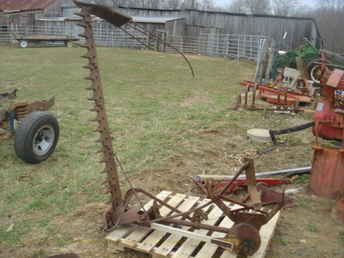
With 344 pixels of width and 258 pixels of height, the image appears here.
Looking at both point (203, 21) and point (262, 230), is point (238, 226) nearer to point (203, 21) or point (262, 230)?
point (262, 230)

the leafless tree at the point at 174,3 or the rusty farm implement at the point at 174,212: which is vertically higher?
the leafless tree at the point at 174,3

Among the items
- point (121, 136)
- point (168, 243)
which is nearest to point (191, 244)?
point (168, 243)

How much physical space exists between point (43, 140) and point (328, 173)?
3778 mm

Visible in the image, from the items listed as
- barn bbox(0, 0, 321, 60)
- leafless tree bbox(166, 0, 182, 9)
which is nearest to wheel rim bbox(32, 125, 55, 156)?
barn bbox(0, 0, 321, 60)

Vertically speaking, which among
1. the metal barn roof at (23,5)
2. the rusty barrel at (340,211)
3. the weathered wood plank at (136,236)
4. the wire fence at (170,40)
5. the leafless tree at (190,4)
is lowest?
the weathered wood plank at (136,236)

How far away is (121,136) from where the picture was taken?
21.0ft

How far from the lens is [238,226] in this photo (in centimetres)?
291

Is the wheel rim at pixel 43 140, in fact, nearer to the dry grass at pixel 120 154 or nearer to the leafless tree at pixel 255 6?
the dry grass at pixel 120 154

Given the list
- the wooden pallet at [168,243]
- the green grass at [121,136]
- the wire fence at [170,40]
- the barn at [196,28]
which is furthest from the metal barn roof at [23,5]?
the wooden pallet at [168,243]

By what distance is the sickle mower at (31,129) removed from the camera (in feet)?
16.1

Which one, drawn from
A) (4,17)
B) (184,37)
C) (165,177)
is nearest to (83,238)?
(165,177)

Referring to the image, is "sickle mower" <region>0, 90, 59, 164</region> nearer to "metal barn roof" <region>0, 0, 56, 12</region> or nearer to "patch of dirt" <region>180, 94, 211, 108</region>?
"patch of dirt" <region>180, 94, 211, 108</region>

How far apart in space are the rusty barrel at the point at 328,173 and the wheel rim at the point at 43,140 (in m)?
3.54

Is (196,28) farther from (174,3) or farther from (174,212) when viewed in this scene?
(174,3)
